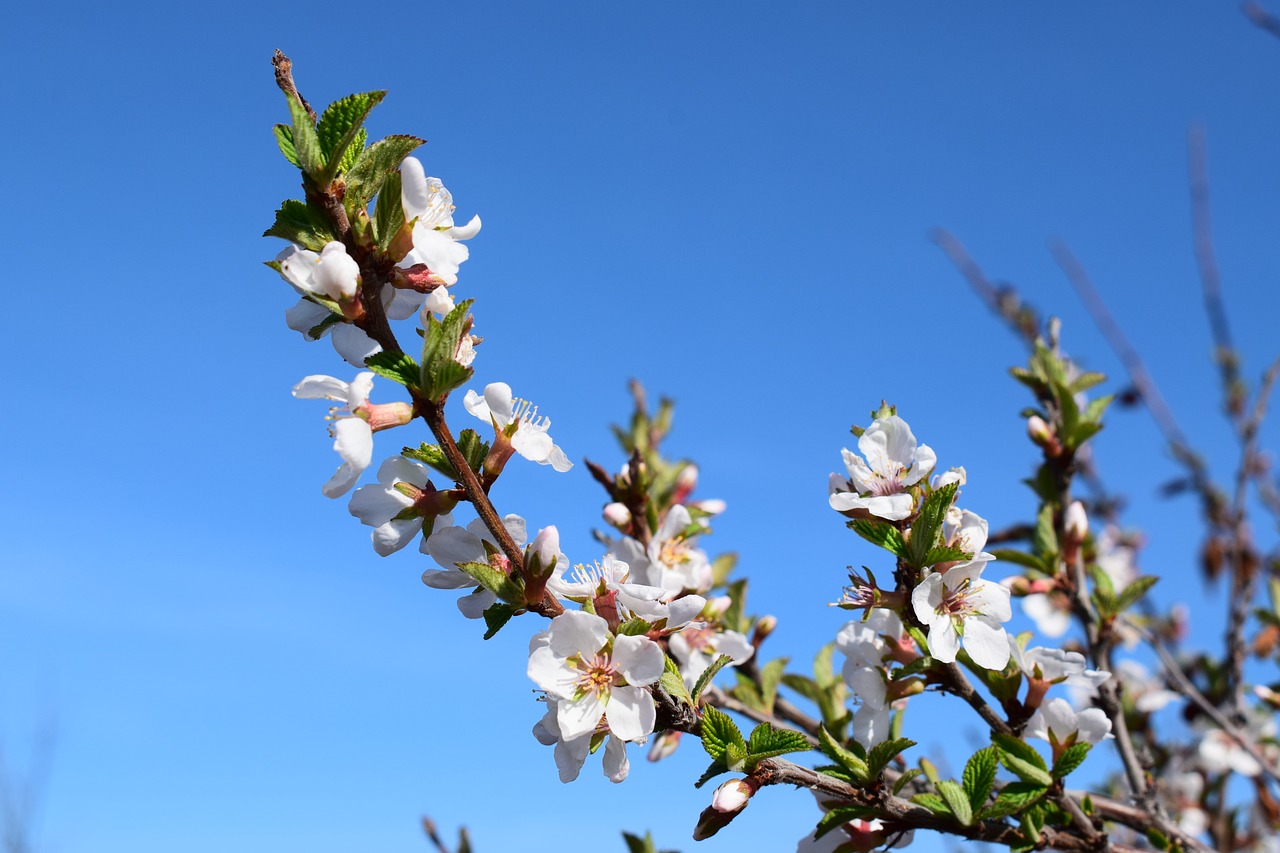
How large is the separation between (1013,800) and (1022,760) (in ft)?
0.33

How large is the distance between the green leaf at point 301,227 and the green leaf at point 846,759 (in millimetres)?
1303

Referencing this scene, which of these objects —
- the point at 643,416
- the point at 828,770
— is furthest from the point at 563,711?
the point at 643,416

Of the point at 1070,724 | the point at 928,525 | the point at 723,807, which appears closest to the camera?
the point at 723,807

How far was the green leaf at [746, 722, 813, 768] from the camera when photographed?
1.69 metres

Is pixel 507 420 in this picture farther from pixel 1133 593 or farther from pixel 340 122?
pixel 1133 593

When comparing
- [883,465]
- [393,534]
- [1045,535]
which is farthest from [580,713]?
[1045,535]

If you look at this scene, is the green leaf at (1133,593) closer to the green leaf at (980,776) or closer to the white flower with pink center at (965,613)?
the white flower with pink center at (965,613)

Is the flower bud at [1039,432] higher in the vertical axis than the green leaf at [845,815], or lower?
higher

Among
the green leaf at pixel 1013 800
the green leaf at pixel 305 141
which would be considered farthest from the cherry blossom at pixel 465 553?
the green leaf at pixel 1013 800

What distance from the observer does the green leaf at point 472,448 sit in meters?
1.79

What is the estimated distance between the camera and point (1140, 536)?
618 centimetres

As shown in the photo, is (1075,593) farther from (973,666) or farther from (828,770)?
(828,770)

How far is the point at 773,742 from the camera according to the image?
169cm

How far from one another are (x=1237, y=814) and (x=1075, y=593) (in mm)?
1540
